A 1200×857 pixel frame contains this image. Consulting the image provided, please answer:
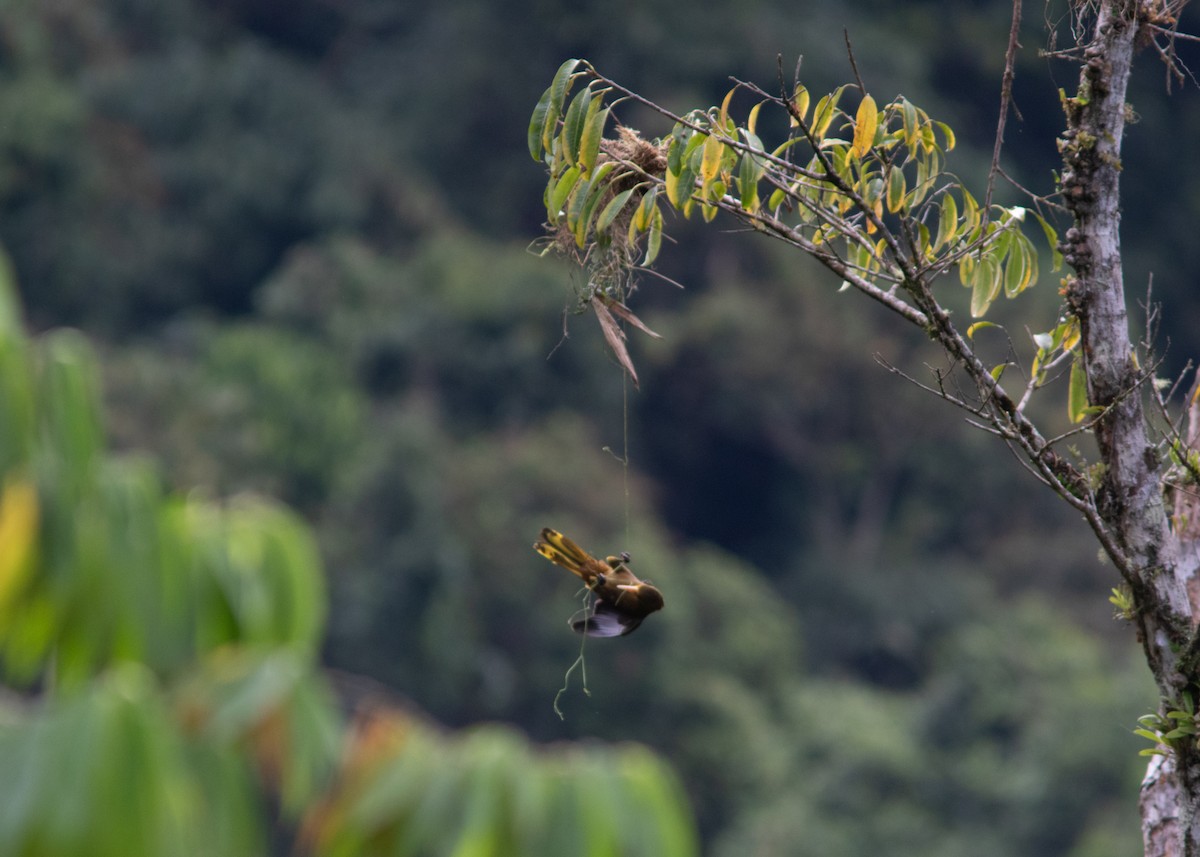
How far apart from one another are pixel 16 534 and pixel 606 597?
1642 mm

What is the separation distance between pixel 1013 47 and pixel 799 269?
1041 inches

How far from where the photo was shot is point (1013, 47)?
3092mm

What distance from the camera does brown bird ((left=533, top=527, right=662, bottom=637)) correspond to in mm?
3289

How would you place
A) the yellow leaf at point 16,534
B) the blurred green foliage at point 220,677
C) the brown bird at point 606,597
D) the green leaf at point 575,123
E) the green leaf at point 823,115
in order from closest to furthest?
the green leaf at point 575,123
the green leaf at point 823,115
the brown bird at point 606,597
the blurred green foliage at point 220,677
the yellow leaf at point 16,534

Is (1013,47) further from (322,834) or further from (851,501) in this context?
(851,501)

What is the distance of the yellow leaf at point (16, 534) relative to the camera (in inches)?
162

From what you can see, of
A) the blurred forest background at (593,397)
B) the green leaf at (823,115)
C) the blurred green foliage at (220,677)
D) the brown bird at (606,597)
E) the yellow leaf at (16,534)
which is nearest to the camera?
the green leaf at (823,115)

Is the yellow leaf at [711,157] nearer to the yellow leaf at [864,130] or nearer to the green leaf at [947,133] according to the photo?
the yellow leaf at [864,130]

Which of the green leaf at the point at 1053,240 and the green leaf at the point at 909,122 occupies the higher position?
the green leaf at the point at 909,122

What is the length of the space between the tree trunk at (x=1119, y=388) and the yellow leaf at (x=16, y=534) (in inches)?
98.7

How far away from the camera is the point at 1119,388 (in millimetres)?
3092

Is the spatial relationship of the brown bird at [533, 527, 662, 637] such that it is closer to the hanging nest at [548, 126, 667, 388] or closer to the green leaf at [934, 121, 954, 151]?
the hanging nest at [548, 126, 667, 388]

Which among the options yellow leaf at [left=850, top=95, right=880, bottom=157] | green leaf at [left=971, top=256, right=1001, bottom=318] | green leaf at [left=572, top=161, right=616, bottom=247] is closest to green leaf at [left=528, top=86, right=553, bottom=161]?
green leaf at [left=572, top=161, right=616, bottom=247]

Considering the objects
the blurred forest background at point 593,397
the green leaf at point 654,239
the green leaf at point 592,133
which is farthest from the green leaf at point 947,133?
the blurred forest background at point 593,397
